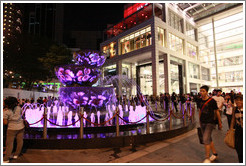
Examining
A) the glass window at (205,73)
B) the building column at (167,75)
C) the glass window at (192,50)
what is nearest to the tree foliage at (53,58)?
the building column at (167,75)

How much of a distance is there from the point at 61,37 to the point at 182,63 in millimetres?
62284

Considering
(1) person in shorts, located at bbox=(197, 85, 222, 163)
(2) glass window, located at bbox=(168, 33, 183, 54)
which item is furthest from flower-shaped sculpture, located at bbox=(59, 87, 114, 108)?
(2) glass window, located at bbox=(168, 33, 183, 54)

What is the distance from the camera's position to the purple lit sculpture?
8516 millimetres

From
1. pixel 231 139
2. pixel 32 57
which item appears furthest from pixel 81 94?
pixel 32 57

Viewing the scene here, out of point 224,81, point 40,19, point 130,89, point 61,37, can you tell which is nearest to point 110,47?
point 130,89

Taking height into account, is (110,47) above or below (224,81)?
above

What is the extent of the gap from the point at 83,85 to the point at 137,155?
5655 mm

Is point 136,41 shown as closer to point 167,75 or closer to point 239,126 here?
point 167,75

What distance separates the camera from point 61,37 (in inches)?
3007

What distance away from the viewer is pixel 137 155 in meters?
4.32

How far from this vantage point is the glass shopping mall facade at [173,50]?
28.9 meters

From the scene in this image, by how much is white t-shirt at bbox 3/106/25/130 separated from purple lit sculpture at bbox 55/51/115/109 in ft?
14.3

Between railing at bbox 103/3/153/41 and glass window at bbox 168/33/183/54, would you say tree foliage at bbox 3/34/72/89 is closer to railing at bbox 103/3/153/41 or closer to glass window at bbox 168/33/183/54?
railing at bbox 103/3/153/41

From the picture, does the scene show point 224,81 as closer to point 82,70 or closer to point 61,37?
point 82,70
